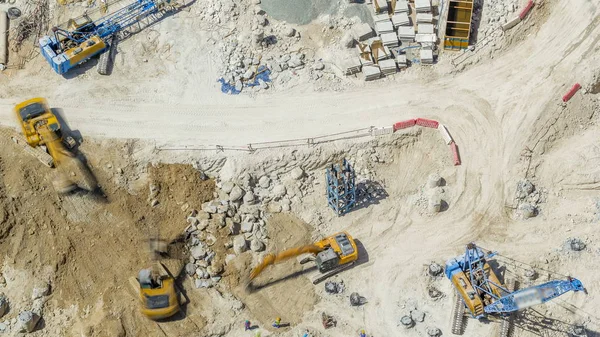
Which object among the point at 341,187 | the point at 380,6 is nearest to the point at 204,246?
the point at 341,187

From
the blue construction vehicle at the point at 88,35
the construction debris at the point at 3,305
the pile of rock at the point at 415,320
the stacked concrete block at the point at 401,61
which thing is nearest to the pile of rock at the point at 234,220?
the pile of rock at the point at 415,320

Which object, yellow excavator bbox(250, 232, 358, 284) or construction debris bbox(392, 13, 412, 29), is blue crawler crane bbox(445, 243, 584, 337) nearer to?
yellow excavator bbox(250, 232, 358, 284)

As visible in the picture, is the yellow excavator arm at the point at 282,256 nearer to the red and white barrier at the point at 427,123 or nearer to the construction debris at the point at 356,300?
the construction debris at the point at 356,300

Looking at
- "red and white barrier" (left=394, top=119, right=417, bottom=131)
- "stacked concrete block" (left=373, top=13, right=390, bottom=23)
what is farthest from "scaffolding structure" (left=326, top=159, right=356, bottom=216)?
"stacked concrete block" (left=373, top=13, right=390, bottom=23)

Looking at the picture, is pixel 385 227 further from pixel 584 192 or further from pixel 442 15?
pixel 442 15

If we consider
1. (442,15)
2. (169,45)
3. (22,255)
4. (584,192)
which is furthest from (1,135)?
(584,192)

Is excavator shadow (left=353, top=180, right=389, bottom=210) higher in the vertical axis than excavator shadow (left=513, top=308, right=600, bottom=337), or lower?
higher
